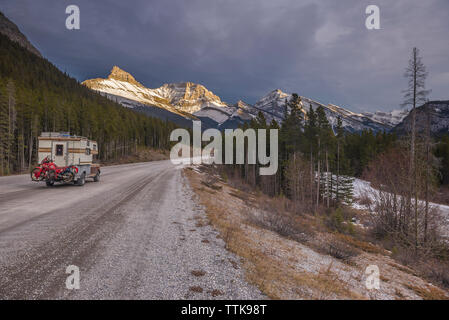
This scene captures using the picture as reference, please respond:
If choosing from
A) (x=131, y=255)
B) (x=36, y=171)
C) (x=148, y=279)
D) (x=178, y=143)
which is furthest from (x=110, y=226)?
(x=178, y=143)

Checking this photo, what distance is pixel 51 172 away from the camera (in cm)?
1182

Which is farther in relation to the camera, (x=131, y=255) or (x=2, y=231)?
(x=2, y=231)

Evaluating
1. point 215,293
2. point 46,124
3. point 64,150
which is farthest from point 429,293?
point 46,124

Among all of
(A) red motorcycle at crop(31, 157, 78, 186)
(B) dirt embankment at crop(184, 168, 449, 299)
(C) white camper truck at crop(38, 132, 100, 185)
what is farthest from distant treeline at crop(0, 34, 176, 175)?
(B) dirt embankment at crop(184, 168, 449, 299)

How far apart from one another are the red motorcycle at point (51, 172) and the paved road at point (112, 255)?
4095mm

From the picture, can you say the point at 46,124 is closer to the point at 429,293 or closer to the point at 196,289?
the point at 196,289

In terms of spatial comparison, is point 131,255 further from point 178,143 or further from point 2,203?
point 178,143

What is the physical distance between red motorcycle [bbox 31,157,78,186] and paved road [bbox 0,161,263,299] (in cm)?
409

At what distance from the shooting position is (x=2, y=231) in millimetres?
5402

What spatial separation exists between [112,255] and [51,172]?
11.0 meters

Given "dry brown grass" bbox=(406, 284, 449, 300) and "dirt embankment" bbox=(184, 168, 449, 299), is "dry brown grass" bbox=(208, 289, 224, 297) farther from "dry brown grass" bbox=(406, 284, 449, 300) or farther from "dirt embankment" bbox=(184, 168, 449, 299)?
"dry brown grass" bbox=(406, 284, 449, 300)
